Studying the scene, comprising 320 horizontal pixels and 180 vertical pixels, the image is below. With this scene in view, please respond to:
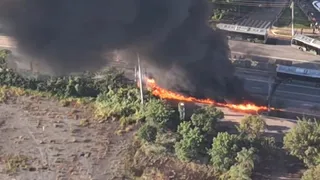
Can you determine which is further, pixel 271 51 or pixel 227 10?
pixel 227 10

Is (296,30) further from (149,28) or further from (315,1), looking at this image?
(149,28)

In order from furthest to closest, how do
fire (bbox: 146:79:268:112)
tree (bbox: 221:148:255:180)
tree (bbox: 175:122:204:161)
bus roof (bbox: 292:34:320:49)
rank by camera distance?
bus roof (bbox: 292:34:320:49), fire (bbox: 146:79:268:112), tree (bbox: 175:122:204:161), tree (bbox: 221:148:255:180)

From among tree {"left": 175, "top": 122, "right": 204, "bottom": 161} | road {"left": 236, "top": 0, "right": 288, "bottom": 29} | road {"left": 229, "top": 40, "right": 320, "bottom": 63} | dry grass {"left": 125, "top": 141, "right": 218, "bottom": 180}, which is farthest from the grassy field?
dry grass {"left": 125, "top": 141, "right": 218, "bottom": 180}

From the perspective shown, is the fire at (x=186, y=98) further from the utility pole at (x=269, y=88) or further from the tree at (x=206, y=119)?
the tree at (x=206, y=119)

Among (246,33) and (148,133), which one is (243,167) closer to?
(148,133)

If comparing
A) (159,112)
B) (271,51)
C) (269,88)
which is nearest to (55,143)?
(159,112)

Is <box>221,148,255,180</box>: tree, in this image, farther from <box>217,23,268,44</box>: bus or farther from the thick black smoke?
<box>217,23,268,44</box>: bus
